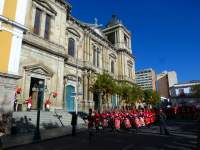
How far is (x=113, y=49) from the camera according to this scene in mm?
35312

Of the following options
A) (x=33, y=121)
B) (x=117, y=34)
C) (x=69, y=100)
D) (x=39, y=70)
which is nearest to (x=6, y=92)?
(x=33, y=121)

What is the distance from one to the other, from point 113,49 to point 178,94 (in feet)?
107

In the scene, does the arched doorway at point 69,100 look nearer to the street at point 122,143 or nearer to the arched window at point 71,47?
the arched window at point 71,47

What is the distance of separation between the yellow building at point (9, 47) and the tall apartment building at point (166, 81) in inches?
3070

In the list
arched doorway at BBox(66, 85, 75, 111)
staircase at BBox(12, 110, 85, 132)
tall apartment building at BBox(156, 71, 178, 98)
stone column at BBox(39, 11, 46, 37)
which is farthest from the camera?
tall apartment building at BBox(156, 71, 178, 98)

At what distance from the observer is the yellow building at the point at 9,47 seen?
10.4 metres

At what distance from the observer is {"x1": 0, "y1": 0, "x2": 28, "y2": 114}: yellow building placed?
10422 millimetres

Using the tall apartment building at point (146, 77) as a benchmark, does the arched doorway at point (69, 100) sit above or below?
below

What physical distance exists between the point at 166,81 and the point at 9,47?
283 feet

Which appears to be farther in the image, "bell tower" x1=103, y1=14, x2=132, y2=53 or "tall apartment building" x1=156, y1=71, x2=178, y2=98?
"tall apartment building" x1=156, y1=71, x2=178, y2=98

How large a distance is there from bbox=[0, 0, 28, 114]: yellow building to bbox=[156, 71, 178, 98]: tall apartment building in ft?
256

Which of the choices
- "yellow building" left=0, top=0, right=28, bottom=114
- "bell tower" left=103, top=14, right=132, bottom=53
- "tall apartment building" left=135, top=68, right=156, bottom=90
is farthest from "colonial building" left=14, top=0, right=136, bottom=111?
"tall apartment building" left=135, top=68, right=156, bottom=90

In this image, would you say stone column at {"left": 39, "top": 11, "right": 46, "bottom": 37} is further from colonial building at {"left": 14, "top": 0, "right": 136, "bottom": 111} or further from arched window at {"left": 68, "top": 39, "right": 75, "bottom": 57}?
arched window at {"left": 68, "top": 39, "right": 75, "bottom": 57}

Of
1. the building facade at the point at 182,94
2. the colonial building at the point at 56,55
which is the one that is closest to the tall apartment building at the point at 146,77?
the building facade at the point at 182,94
